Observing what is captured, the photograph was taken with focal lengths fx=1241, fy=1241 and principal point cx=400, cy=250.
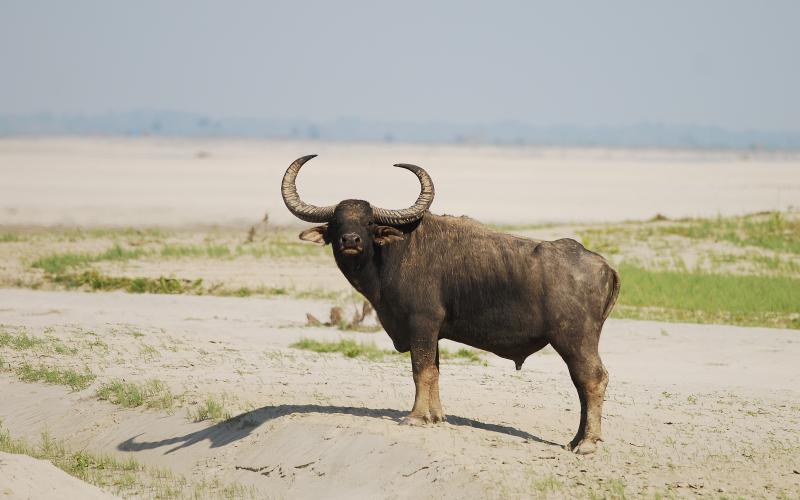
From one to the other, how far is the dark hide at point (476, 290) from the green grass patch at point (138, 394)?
8.67 ft

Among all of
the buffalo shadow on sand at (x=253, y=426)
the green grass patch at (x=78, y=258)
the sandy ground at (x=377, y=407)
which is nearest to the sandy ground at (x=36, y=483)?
the sandy ground at (x=377, y=407)

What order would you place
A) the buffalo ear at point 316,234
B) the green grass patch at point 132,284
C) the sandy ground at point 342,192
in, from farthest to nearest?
1. the sandy ground at point 342,192
2. the green grass patch at point 132,284
3. the buffalo ear at point 316,234

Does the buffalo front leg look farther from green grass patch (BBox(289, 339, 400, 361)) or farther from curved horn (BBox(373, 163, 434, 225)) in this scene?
green grass patch (BBox(289, 339, 400, 361))

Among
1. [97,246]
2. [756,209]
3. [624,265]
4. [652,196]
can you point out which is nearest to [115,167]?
[652,196]

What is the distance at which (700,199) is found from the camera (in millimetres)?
53031

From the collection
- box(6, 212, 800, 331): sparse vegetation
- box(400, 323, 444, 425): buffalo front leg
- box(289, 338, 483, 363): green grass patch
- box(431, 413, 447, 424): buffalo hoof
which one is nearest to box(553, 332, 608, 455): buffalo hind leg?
box(400, 323, 444, 425): buffalo front leg

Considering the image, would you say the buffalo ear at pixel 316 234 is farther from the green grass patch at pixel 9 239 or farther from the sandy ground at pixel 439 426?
the green grass patch at pixel 9 239

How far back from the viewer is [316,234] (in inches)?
407

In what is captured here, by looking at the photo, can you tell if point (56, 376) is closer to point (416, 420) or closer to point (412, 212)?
point (416, 420)

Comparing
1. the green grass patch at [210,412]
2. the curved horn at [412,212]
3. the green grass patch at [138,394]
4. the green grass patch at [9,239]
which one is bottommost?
the green grass patch at [9,239]

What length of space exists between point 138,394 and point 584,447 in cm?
456

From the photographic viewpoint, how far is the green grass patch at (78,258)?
905 inches

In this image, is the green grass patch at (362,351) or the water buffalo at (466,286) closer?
the water buffalo at (466,286)

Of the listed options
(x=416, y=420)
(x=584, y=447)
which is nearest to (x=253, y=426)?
(x=416, y=420)
